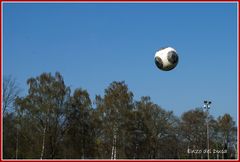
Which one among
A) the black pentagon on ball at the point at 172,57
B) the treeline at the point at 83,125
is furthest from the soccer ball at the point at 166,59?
→ the treeline at the point at 83,125

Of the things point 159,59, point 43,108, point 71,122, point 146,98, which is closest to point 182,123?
point 146,98

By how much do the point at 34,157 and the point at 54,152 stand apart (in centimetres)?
209

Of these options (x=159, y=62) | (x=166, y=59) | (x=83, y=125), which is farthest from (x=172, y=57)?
(x=83, y=125)

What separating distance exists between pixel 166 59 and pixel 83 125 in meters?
32.3

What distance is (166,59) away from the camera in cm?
1534

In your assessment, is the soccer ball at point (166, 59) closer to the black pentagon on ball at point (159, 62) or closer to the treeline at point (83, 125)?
the black pentagon on ball at point (159, 62)

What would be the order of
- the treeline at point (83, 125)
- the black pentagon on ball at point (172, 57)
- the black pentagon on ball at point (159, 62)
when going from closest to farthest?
the black pentagon on ball at point (172, 57) < the black pentagon on ball at point (159, 62) < the treeline at point (83, 125)

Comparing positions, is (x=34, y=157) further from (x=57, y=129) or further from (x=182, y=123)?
(x=182, y=123)

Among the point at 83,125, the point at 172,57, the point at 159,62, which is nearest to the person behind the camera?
the point at 172,57

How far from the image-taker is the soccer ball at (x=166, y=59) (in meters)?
15.3

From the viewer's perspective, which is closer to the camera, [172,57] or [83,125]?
[172,57]

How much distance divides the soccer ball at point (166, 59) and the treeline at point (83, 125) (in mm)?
25101

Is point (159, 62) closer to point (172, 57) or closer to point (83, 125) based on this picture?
point (172, 57)

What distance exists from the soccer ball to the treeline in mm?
25101
